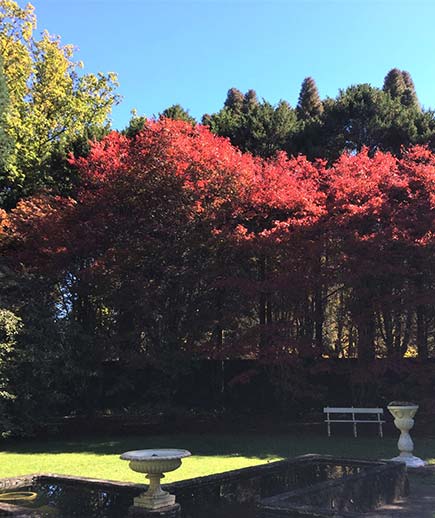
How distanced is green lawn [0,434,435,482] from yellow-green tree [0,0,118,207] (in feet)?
39.7

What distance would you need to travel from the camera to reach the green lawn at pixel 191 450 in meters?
8.75

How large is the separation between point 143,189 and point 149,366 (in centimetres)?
458

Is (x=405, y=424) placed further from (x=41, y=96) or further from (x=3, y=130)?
(x=41, y=96)

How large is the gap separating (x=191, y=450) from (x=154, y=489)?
5.41m

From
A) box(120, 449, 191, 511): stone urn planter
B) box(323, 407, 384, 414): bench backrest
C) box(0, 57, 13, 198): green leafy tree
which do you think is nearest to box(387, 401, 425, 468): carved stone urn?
box(323, 407, 384, 414): bench backrest

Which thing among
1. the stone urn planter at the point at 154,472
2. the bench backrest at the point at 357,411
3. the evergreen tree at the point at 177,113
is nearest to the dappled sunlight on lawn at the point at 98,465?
the stone urn planter at the point at 154,472

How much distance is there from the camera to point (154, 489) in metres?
5.49

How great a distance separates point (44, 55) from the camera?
25.7m

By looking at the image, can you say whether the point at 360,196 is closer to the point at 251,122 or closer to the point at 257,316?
the point at 257,316

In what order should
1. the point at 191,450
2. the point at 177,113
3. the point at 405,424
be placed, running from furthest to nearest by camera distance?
the point at 177,113 → the point at 191,450 → the point at 405,424

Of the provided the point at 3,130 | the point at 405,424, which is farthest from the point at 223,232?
the point at 3,130

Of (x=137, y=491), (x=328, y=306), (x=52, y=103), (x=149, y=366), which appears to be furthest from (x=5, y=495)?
(x=52, y=103)

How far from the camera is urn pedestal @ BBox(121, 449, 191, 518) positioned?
17.4 ft

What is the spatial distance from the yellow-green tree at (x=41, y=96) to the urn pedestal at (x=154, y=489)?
55.1 ft
